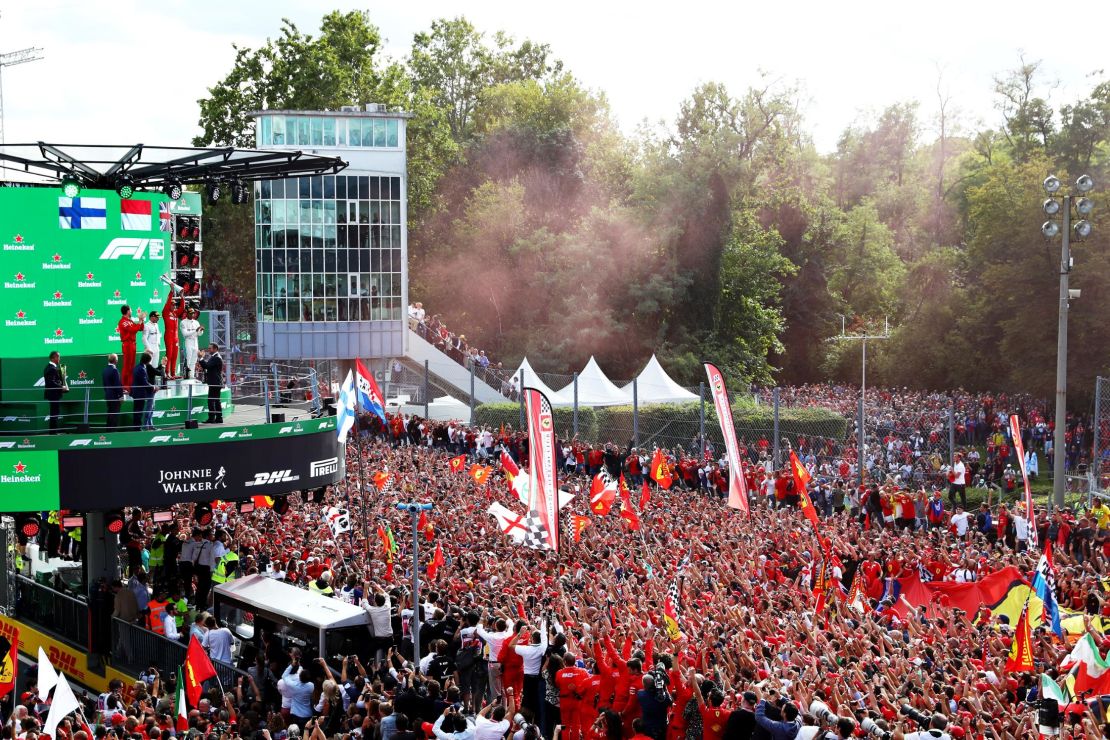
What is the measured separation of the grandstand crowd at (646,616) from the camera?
45.1 feet

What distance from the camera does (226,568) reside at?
22547 millimetres

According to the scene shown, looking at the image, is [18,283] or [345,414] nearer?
[18,283]

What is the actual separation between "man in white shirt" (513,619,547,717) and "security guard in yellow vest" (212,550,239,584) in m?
7.78

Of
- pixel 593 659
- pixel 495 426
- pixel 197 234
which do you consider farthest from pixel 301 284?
pixel 593 659

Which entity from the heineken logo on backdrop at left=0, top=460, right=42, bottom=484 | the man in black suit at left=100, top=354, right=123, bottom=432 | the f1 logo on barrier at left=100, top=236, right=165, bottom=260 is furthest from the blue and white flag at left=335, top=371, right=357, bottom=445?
the heineken logo on backdrop at left=0, top=460, right=42, bottom=484

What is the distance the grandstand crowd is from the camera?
13742 mm

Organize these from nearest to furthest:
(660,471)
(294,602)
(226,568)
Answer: (294,602) < (226,568) < (660,471)

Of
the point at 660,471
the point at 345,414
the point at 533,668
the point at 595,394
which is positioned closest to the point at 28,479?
the point at 345,414

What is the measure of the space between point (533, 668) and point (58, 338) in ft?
34.9

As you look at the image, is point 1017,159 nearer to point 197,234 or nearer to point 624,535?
point 624,535

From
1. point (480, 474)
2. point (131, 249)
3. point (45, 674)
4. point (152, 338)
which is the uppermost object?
point (131, 249)

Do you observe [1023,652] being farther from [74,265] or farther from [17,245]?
[17,245]

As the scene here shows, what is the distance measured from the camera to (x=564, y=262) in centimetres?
6206

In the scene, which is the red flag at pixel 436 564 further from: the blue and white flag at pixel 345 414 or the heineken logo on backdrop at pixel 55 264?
the heineken logo on backdrop at pixel 55 264
